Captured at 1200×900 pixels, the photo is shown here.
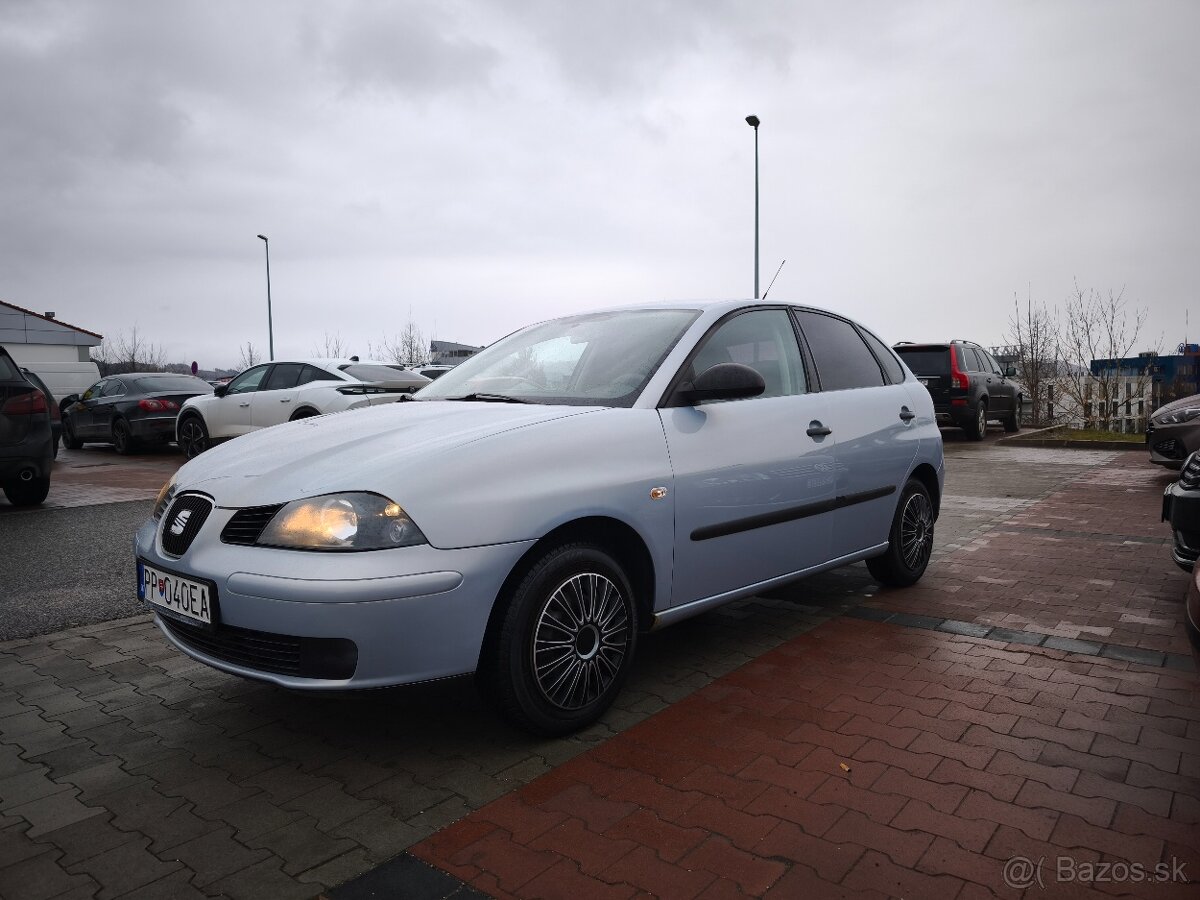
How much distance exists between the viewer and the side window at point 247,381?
1270cm

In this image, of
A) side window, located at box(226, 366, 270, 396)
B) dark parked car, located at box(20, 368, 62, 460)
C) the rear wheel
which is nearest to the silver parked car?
dark parked car, located at box(20, 368, 62, 460)

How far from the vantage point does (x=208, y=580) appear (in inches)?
112

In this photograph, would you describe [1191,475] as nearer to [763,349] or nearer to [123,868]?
[763,349]

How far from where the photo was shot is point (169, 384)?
1602 cm

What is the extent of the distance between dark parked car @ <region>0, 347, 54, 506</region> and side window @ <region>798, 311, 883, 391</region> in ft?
24.1

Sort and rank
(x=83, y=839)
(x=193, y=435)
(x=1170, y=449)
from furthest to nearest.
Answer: (x=193, y=435)
(x=1170, y=449)
(x=83, y=839)

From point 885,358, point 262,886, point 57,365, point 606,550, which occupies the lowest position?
point 262,886

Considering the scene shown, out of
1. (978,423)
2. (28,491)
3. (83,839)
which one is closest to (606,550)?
(83,839)

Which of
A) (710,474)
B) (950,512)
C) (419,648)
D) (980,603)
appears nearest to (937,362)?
(950,512)

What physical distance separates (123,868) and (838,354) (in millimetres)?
3923

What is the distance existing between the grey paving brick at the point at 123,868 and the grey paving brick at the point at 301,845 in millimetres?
240

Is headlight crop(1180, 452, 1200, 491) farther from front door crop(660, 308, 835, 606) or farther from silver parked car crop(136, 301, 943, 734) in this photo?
front door crop(660, 308, 835, 606)

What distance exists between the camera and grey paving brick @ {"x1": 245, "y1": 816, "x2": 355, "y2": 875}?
2.42 meters

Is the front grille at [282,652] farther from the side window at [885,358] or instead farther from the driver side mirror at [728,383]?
the side window at [885,358]
